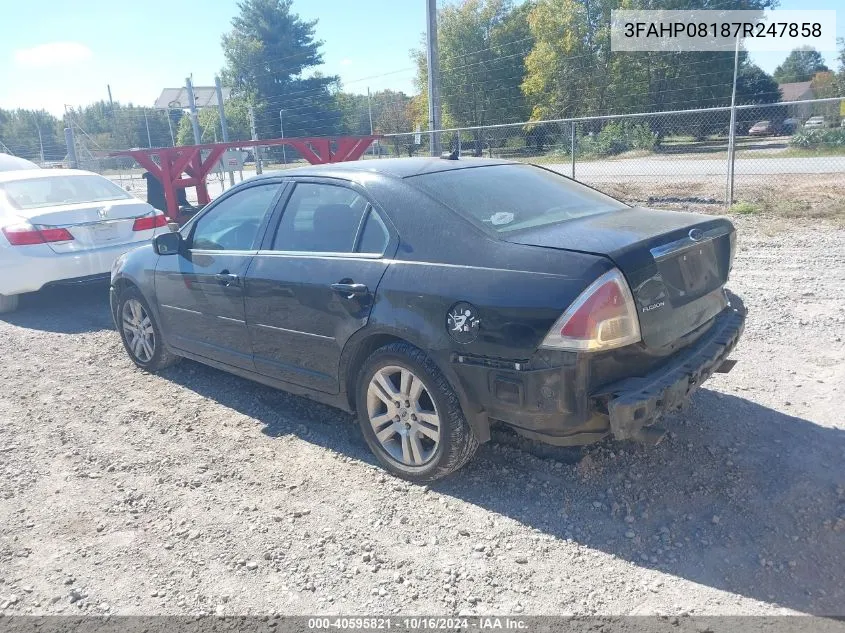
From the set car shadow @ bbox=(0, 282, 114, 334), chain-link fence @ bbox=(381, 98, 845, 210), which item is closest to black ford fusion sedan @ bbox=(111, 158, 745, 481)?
car shadow @ bbox=(0, 282, 114, 334)

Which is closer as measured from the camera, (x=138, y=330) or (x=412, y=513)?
(x=412, y=513)

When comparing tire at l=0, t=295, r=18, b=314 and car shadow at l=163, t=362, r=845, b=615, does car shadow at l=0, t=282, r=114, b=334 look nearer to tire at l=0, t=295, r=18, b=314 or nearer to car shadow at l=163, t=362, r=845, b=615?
tire at l=0, t=295, r=18, b=314

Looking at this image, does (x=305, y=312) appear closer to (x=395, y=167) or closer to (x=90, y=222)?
(x=395, y=167)

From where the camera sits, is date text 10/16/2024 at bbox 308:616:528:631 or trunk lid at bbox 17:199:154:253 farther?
trunk lid at bbox 17:199:154:253

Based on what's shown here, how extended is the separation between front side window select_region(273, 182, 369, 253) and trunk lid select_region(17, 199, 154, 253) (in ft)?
13.5

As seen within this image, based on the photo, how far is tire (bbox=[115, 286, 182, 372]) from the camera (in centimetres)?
524

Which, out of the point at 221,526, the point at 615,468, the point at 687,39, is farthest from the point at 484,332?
the point at 687,39

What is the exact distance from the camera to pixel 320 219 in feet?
12.8

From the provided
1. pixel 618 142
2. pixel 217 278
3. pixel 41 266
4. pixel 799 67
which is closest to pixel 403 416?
pixel 217 278

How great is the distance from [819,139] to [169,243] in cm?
2133

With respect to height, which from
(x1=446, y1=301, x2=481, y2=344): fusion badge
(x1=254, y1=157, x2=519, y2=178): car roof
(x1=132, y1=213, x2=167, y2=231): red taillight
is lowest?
(x1=446, y1=301, x2=481, y2=344): fusion badge

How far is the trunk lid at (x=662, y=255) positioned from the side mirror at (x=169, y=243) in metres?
2.70

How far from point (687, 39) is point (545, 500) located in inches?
1317

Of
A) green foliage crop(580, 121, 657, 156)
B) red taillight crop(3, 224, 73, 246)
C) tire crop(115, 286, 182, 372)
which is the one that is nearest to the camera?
tire crop(115, 286, 182, 372)
